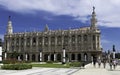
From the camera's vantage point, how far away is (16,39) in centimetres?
13500

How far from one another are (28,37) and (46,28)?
31.8 feet

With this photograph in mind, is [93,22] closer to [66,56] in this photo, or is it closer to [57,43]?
[66,56]

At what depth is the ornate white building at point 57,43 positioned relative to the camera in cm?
11344

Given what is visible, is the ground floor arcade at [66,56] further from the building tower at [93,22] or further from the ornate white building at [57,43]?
the building tower at [93,22]

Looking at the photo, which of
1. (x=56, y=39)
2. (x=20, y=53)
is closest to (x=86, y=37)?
(x=56, y=39)

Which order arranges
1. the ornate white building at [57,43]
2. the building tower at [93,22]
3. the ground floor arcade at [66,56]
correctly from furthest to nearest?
the building tower at [93,22], the ornate white building at [57,43], the ground floor arcade at [66,56]

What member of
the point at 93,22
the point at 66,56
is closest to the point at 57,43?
the point at 66,56

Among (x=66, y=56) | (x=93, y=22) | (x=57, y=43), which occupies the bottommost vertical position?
(x=66, y=56)

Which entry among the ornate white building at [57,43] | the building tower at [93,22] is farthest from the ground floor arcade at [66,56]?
the building tower at [93,22]

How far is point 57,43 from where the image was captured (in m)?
123

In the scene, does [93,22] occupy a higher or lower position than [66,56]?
higher

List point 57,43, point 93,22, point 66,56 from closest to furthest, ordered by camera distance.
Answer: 1. point 93,22
2. point 66,56
3. point 57,43

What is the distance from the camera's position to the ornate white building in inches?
4466

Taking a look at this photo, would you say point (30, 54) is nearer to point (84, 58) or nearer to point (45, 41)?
point (45, 41)
